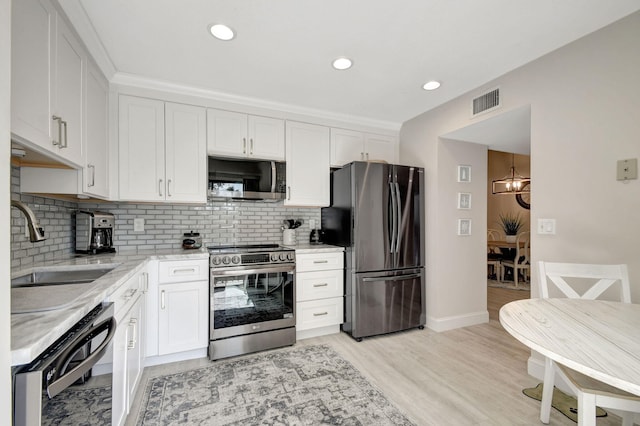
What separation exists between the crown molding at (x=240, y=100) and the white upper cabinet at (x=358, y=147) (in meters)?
0.15

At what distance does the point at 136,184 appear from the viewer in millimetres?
2539

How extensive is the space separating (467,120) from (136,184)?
10.6ft

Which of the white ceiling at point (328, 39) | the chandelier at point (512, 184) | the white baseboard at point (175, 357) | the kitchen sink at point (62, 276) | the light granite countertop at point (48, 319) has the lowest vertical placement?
the white baseboard at point (175, 357)

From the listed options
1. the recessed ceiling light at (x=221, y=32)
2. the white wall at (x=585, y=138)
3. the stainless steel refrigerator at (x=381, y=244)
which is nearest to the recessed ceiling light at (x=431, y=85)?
the white wall at (x=585, y=138)

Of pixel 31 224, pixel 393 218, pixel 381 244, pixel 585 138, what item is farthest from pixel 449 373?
pixel 31 224

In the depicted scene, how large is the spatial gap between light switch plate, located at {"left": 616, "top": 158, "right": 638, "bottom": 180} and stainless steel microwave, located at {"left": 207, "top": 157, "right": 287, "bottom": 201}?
2635 millimetres

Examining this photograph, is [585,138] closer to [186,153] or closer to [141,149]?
[186,153]

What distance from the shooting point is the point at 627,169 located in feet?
5.69

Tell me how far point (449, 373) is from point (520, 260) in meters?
4.34

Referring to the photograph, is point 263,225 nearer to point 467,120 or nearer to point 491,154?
point 467,120

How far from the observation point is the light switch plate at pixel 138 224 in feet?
9.09

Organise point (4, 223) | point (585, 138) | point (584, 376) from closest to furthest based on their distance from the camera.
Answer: point (4, 223) < point (584, 376) < point (585, 138)

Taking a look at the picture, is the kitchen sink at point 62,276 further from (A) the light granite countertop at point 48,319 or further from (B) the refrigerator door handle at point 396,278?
(B) the refrigerator door handle at point 396,278

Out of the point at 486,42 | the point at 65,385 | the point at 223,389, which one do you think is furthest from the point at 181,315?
the point at 486,42
